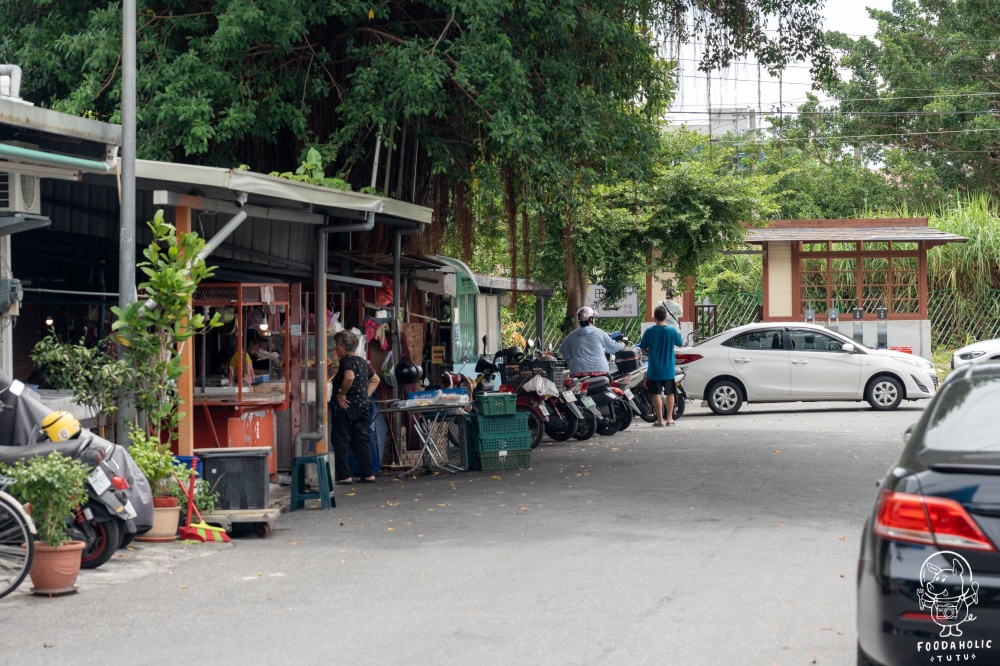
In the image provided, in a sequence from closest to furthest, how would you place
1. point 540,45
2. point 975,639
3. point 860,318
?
1. point 975,639
2. point 540,45
3. point 860,318

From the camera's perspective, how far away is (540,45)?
15133mm

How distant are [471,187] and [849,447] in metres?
5.92

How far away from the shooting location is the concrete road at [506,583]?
635 centimetres

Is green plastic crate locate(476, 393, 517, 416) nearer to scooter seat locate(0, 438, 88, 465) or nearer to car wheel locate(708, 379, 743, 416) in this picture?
scooter seat locate(0, 438, 88, 465)

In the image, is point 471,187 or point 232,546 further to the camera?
point 471,187

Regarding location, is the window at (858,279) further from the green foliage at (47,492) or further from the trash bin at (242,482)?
the green foliage at (47,492)

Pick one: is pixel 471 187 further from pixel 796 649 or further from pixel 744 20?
pixel 796 649

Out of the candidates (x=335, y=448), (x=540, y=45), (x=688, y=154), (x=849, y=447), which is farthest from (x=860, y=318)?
(x=335, y=448)

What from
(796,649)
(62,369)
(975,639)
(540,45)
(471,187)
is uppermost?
(540,45)

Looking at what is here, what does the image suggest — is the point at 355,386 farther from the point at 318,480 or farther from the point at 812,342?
the point at 812,342

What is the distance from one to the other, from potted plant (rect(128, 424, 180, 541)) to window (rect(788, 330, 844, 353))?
46.7 feet

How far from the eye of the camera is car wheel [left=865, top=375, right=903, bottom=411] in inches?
858

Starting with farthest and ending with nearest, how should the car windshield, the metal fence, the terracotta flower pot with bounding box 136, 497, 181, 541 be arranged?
1. the metal fence
2. the terracotta flower pot with bounding box 136, 497, 181, 541
3. the car windshield

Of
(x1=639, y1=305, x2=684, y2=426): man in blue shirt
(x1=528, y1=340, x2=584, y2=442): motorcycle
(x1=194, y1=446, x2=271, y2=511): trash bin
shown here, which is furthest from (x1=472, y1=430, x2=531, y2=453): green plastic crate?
(x1=639, y1=305, x2=684, y2=426): man in blue shirt
